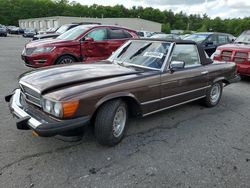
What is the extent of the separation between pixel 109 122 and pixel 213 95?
3.19m

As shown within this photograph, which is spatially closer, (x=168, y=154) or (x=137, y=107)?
(x=168, y=154)

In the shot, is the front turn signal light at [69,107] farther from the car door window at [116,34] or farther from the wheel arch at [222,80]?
the car door window at [116,34]

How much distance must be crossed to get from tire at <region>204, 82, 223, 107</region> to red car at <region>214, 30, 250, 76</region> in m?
2.48

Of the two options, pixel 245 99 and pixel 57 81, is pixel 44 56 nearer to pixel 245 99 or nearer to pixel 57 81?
pixel 57 81

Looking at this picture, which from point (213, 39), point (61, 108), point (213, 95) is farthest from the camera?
point (213, 39)

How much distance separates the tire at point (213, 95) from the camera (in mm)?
5125

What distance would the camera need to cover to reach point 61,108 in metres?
2.72

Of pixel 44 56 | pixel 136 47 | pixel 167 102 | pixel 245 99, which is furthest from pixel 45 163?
pixel 245 99

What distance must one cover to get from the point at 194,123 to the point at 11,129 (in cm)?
320

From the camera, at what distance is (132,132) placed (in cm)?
389

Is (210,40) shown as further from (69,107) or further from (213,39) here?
(69,107)

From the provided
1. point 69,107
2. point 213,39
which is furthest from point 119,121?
point 213,39

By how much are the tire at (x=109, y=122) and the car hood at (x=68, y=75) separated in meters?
0.44

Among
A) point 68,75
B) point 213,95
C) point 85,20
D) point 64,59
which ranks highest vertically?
point 85,20
